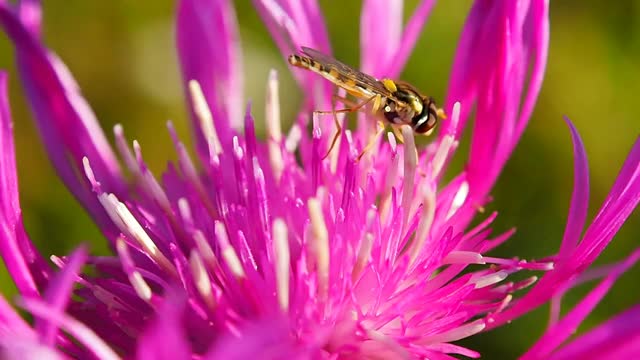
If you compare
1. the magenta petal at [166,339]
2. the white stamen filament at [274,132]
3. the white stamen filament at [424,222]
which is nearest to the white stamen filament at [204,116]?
the white stamen filament at [274,132]

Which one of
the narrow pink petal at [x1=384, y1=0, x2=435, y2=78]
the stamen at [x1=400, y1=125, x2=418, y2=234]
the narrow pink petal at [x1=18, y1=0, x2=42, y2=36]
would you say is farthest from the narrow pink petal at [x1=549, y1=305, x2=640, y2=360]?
the narrow pink petal at [x1=18, y1=0, x2=42, y2=36]

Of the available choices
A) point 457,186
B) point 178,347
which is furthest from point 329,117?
point 178,347

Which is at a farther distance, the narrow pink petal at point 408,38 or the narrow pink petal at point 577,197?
the narrow pink petal at point 408,38

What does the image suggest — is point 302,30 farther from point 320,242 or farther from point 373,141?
point 320,242

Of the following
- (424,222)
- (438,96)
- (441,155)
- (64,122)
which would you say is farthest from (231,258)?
(438,96)

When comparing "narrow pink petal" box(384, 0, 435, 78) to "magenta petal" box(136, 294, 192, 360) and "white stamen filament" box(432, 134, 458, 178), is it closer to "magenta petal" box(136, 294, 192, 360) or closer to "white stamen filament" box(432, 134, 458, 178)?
"white stamen filament" box(432, 134, 458, 178)

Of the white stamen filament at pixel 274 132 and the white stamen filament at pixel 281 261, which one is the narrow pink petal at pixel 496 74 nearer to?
the white stamen filament at pixel 274 132

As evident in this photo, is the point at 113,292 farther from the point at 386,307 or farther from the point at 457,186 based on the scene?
the point at 457,186
